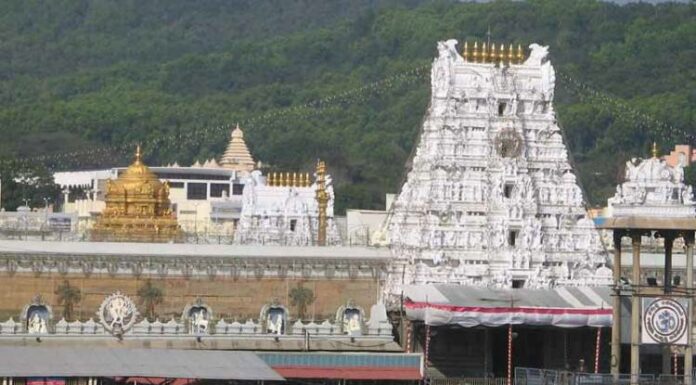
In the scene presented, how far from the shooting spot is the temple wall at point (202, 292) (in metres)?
68.8

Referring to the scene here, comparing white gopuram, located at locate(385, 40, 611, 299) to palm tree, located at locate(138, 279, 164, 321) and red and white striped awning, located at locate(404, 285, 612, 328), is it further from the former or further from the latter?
palm tree, located at locate(138, 279, 164, 321)

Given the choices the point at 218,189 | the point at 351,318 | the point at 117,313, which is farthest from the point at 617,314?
the point at 218,189

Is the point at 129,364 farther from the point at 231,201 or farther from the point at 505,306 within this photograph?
the point at 231,201

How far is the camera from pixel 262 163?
154625 millimetres

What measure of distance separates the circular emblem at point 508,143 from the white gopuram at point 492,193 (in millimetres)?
25

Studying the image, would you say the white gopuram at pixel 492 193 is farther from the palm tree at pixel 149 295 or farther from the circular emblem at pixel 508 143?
the palm tree at pixel 149 295

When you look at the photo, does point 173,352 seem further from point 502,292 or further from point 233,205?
point 233,205

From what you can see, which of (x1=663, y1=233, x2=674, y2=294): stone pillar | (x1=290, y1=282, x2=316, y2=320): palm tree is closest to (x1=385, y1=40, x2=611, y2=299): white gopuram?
(x1=290, y1=282, x2=316, y2=320): palm tree

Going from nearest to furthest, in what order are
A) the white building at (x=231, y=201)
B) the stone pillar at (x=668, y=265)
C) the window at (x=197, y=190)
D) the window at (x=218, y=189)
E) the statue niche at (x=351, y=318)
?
1. the stone pillar at (x=668, y=265)
2. the statue niche at (x=351, y=318)
3. the white building at (x=231, y=201)
4. the window at (x=197, y=190)
5. the window at (x=218, y=189)

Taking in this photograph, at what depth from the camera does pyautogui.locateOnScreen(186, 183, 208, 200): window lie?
131000mm

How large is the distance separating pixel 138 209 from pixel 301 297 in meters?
14.2

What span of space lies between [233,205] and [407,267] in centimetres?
4706

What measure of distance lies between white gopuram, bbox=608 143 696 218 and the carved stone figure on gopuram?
18.5 meters

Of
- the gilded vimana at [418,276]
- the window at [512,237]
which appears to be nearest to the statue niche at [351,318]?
the gilded vimana at [418,276]
